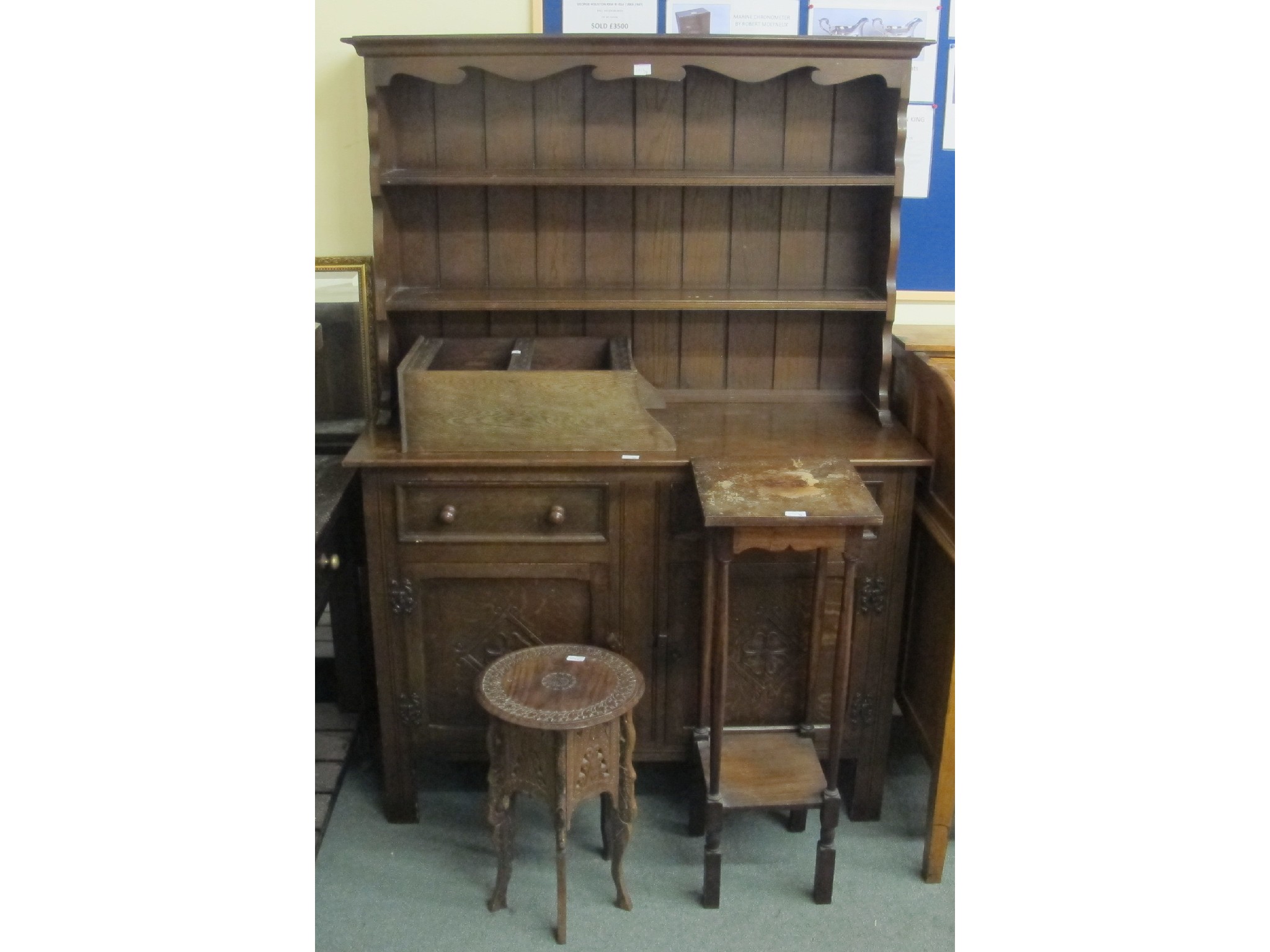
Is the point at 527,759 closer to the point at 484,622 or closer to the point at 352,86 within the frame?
the point at 484,622

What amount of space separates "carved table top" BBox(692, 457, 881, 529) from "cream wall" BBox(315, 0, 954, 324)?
32.7 inches

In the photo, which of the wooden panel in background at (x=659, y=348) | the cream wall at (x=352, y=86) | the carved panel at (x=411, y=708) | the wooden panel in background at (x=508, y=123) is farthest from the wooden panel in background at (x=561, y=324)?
the carved panel at (x=411, y=708)

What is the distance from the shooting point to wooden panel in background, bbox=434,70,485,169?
2436 millimetres

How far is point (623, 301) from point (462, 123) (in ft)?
1.97

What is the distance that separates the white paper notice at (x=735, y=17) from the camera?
7.93 feet

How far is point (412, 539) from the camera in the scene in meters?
2.21

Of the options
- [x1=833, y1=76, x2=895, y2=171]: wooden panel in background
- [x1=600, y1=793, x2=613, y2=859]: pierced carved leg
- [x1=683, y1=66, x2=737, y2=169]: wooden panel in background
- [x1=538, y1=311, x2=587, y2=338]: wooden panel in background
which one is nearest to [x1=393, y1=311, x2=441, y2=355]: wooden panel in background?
[x1=538, y1=311, x2=587, y2=338]: wooden panel in background

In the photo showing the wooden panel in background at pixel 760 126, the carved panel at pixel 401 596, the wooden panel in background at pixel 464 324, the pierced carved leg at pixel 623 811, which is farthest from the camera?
the wooden panel in background at pixel 464 324

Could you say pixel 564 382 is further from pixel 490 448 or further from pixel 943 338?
pixel 943 338

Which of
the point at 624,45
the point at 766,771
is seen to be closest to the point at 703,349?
the point at 624,45

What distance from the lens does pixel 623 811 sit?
2.14 m

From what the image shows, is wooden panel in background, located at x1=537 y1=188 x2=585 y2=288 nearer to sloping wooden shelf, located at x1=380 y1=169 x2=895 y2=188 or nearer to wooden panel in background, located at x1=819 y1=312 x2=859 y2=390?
sloping wooden shelf, located at x1=380 y1=169 x2=895 y2=188

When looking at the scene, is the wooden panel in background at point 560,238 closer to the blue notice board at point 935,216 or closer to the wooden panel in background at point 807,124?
the blue notice board at point 935,216

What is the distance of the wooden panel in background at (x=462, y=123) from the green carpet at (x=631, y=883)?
5.17ft
